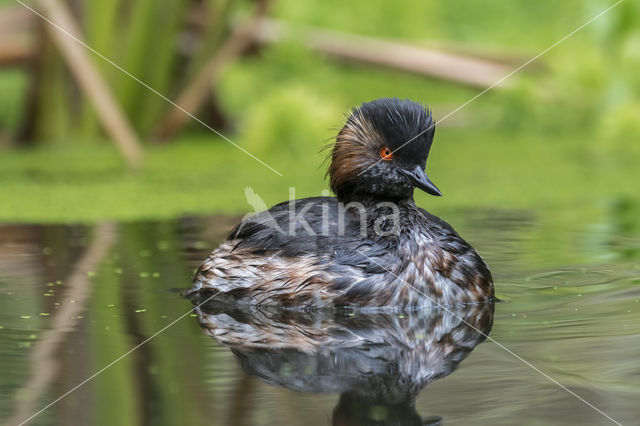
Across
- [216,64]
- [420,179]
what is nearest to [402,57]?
[216,64]

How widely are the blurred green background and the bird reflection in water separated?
2850mm

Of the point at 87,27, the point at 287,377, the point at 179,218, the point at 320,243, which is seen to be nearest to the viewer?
the point at 287,377

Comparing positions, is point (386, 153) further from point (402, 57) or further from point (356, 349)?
point (402, 57)

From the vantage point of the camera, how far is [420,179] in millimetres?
4895

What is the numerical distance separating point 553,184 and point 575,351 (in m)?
4.58

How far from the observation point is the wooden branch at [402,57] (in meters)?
10.2

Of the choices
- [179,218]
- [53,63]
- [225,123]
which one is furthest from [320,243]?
[225,123]

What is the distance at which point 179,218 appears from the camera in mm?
7312

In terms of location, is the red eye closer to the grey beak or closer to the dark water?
the grey beak

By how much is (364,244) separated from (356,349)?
2.90 feet

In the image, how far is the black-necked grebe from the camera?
4.76 metres

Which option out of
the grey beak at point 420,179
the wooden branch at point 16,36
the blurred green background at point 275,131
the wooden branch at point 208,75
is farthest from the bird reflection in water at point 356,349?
the wooden branch at point 16,36

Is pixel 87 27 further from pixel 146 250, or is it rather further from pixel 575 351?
pixel 575 351

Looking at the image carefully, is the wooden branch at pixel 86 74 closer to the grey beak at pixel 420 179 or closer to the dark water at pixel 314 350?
the dark water at pixel 314 350
